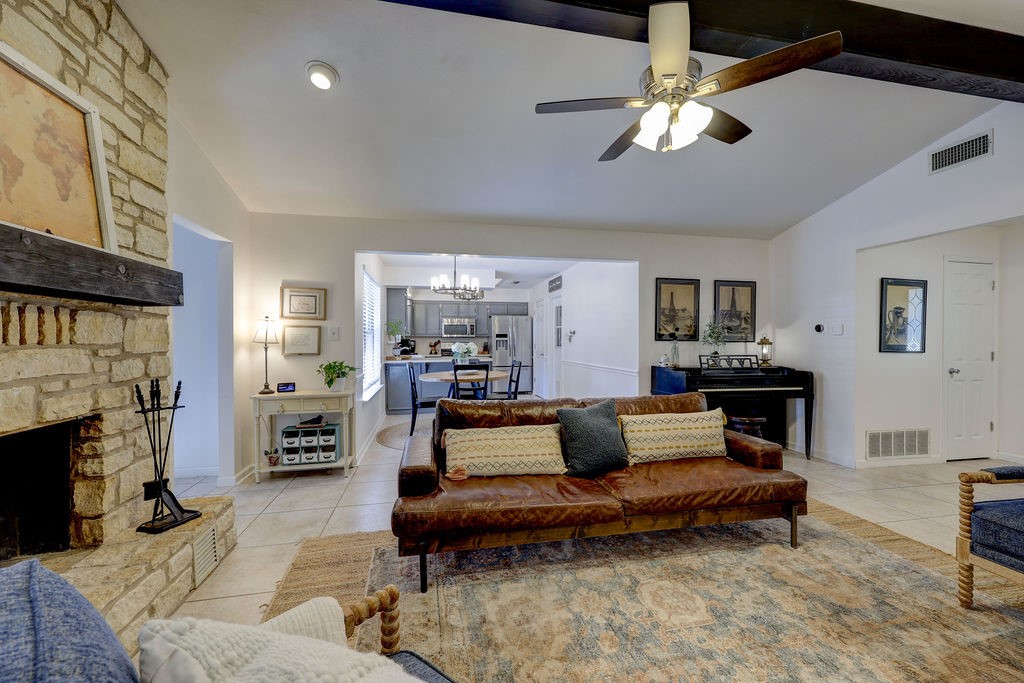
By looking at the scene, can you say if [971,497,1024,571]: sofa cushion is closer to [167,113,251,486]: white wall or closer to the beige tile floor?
the beige tile floor

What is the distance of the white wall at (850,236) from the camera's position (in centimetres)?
291

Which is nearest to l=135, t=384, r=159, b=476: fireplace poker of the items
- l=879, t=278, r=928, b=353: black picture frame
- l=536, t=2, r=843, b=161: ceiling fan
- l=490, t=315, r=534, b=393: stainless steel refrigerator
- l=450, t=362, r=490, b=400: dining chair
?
l=536, t=2, r=843, b=161: ceiling fan

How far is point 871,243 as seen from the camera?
3.73 m

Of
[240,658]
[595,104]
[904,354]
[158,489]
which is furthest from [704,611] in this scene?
[904,354]

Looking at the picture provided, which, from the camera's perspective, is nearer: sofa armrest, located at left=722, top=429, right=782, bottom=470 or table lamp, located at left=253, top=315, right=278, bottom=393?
sofa armrest, located at left=722, top=429, right=782, bottom=470

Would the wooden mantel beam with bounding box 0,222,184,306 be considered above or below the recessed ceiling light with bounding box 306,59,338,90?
below

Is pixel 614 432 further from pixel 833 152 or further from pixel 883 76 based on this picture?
pixel 833 152

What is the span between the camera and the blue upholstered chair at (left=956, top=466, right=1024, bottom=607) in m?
1.70

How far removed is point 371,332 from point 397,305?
1705 mm

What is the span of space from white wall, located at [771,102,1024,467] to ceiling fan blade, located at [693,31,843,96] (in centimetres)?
254

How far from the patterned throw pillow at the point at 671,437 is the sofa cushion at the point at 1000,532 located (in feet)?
3.79

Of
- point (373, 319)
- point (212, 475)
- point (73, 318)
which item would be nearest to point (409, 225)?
point (373, 319)

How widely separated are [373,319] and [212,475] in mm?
2759

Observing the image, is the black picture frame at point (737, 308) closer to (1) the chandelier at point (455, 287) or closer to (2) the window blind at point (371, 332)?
(1) the chandelier at point (455, 287)
